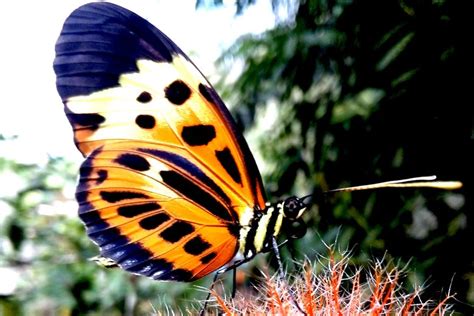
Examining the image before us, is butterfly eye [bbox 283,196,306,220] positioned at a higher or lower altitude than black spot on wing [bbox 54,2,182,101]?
lower

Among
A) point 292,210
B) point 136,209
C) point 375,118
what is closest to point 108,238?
point 136,209

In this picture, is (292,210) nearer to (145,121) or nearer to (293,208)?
(293,208)

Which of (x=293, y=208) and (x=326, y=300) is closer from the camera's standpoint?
(x=326, y=300)

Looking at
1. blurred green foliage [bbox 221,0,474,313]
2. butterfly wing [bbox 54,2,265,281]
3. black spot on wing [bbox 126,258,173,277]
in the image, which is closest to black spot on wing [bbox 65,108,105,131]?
butterfly wing [bbox 54,2,265,281]

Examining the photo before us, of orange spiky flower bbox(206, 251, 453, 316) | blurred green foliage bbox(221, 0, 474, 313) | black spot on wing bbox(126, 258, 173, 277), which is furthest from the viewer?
blurred green foliage bbox(221, 0, 474, 313)

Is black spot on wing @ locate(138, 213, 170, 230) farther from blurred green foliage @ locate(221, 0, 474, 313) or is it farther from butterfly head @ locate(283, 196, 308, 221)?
blurred green foliage @ locate(221, 0, 474, 313)

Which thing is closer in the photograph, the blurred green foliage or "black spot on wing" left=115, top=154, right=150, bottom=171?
"black spot on wing" left=115, top=154, right=150, bottom=171

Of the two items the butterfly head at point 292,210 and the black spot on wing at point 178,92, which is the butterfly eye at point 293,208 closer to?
the butterfly head at point 292,210

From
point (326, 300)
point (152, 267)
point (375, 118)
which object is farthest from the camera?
point (375, 118)
